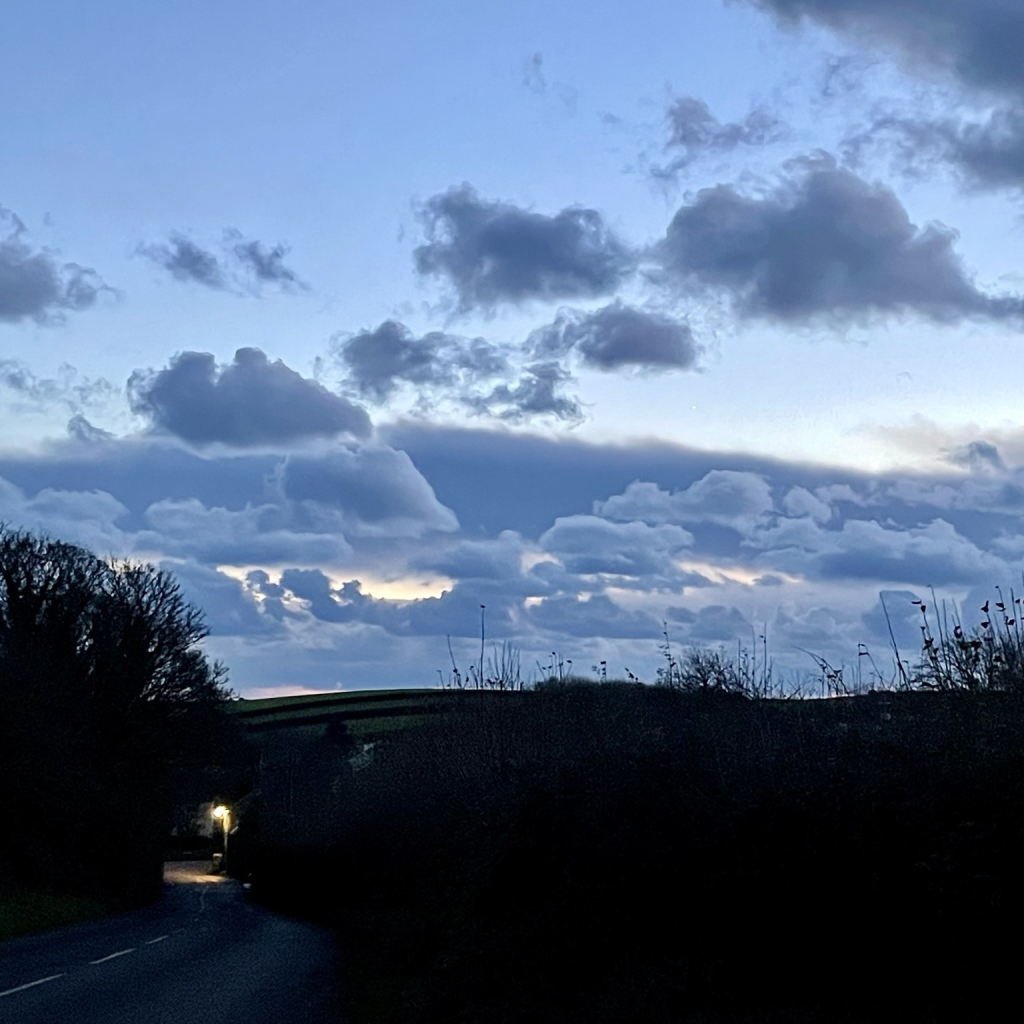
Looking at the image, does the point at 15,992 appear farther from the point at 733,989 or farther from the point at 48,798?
the point at 48,798

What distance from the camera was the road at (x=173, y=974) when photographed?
15.7 metres

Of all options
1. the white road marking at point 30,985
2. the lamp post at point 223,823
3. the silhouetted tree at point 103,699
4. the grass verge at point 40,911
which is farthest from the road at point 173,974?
the lamp post at point 223,823

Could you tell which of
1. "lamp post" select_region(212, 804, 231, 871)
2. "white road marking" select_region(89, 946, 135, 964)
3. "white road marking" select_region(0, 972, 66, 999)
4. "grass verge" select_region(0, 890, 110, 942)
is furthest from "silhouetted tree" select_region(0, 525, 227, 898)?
"lamp post" select_region(212, 804, 231, 871)

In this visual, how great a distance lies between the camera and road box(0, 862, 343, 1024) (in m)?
15.7

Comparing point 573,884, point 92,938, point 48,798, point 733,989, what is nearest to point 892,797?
point 733,989

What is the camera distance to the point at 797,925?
10688 mm

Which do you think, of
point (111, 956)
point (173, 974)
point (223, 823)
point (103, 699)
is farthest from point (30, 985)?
point (223, 823)

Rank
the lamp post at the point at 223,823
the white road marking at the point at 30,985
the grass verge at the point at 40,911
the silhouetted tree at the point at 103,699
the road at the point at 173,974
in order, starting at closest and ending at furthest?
the road at the point at 173,974 < the white road marking at the point at 30,985 < the grass verge at the point at 40,911 < the silhouetted tree at the point at 103,699 < the lamp post at the point at 223,823

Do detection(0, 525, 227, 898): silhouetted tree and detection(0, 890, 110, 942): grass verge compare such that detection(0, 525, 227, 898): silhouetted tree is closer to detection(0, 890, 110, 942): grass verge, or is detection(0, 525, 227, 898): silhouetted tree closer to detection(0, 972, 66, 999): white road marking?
detection(0, 890, 110, 942): grass verge

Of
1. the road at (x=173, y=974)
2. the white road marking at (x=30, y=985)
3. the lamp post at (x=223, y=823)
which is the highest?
the lamp post at (x=223, y=823)

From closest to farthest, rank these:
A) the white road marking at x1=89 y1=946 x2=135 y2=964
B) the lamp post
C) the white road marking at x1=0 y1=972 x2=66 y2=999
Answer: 1. the white road marking at x1=0 y1=972 x2=66 y2=999
2. the white road marking at x1=89 y1=946 x2=135 y2=964
3. the lamp post

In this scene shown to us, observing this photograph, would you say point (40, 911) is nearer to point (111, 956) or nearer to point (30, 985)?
point (111, 956)

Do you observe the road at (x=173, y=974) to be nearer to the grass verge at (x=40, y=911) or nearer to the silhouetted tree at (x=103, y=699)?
the grass verge at (x=40, y=911)

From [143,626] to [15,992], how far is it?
39.0 m
